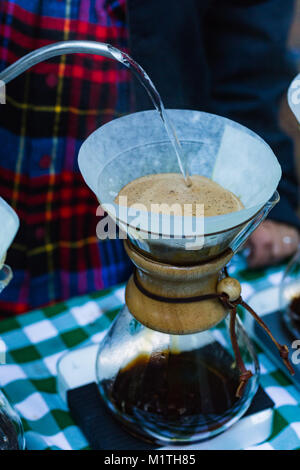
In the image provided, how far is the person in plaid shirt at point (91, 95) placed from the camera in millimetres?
908

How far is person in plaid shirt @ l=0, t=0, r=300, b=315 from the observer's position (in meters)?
0.91

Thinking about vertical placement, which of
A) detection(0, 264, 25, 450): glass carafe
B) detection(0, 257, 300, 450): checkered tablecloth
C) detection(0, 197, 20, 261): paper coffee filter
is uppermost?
detection(0, 197, 20, 261): paper coffee filter

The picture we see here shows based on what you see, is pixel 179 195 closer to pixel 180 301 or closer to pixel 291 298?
pixel 180 301

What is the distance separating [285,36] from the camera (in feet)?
3.82

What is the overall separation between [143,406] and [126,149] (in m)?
0.24

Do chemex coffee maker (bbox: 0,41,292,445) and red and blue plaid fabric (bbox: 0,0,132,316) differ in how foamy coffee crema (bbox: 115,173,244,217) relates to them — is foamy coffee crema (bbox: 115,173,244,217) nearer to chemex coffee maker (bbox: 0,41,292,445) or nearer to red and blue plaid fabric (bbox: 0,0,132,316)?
chemex coffee maker (bbox: 0,41,292,445)

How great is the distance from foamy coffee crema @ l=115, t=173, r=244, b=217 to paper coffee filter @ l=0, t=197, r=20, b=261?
0.10 m

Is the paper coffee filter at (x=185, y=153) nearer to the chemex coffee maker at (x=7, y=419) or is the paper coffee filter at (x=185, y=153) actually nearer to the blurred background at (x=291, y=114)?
the chemex coffee maker at (x=7, y=419)

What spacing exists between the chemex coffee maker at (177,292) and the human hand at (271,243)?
0.29 meters

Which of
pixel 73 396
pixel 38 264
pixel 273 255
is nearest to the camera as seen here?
pixel 73 396

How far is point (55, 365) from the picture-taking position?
0.69m

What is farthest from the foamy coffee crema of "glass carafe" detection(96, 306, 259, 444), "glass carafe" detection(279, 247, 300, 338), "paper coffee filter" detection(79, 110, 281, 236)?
"glass carafe" detection(279, 247, 300, 338)

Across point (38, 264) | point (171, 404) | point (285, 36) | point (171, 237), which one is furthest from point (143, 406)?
point (285, 36)
